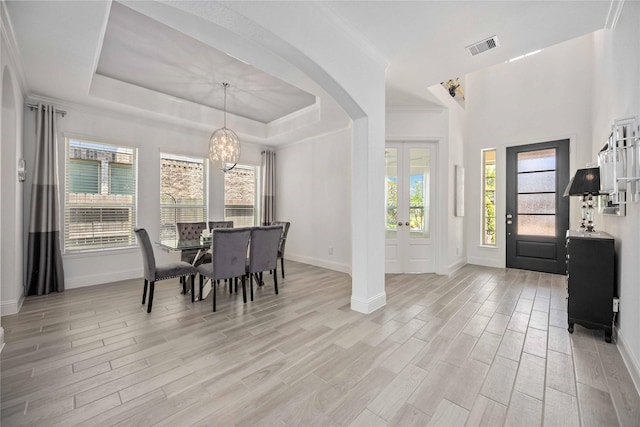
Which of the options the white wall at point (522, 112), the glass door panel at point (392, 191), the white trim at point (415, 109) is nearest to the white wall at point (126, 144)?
the glass door panel at point (392, 191)

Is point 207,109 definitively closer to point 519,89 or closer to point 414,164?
point 414,164

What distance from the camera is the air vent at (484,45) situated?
2850mm

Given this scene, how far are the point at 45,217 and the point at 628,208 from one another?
6493 mm

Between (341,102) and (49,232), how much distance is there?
14.2ft

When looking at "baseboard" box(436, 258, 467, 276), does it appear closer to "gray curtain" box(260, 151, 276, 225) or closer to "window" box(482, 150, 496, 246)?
"window" box(482, 150, 496, 246)

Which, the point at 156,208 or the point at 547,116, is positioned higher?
the point at 547,116

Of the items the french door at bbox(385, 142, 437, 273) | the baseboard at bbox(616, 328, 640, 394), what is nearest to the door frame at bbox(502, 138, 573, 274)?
the french door at bbox(385, 142, 437, 273)

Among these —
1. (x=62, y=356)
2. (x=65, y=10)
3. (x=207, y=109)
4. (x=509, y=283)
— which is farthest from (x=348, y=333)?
(x=207, y=109)

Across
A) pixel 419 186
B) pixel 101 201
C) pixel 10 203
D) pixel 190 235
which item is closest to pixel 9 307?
pixel 10 203

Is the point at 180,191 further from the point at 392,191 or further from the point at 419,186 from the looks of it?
the point at 419,186

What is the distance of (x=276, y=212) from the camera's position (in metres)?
6.64

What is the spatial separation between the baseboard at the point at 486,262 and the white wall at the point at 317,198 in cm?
269

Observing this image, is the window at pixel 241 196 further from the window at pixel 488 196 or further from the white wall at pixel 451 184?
the window at pixel 488 196

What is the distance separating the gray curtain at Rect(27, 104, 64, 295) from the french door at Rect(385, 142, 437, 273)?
502 cm
